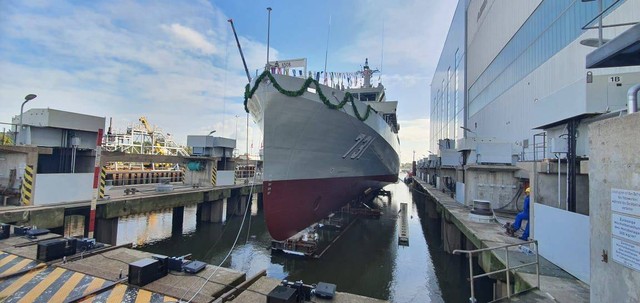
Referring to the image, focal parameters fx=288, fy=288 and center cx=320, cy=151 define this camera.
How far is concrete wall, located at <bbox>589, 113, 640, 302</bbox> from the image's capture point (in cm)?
283

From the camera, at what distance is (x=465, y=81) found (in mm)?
30516

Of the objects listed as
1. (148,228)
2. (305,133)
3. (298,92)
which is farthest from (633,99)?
(148,228)

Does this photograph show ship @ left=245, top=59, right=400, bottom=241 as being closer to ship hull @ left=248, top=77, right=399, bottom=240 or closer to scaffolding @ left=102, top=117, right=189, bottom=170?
ship hull @ left=248, top=77, right=399, bottom=240

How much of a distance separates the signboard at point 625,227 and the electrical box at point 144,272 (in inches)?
232

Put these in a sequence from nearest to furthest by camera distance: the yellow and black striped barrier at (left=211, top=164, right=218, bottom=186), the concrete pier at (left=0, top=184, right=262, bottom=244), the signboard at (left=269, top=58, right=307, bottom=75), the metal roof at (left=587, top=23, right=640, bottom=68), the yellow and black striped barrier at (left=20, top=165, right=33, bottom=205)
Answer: the metal roof at (left=587, top=23, right=640, bottom=68)
the concrete pier at (left=0, top=184, right=262, bottom=244)
the yellow and black striped barrier at (left=20, top=165, right=33, bottom=205)
the signboard at (left=269, top=58, right=307, bottom=75)
the yellow and black striped barrier at (left=211, top=164, right=218, bottom=186)

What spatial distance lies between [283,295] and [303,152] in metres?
7.06

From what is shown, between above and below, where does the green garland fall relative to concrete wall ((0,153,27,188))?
above

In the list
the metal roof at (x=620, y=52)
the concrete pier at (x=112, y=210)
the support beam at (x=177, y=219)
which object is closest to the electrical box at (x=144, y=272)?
the concrete pier at (x=112, y=210)

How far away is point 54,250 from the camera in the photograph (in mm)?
5121

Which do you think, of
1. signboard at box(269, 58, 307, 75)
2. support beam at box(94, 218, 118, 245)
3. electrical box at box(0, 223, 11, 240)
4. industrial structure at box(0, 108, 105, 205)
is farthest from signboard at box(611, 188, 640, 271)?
industrial structure at box(0, 108, 105, 205)

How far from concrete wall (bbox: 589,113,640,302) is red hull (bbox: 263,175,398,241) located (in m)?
7.97

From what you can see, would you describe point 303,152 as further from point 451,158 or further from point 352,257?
point 451,158

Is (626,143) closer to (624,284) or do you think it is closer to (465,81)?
(624,284)

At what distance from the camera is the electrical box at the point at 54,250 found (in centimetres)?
503
